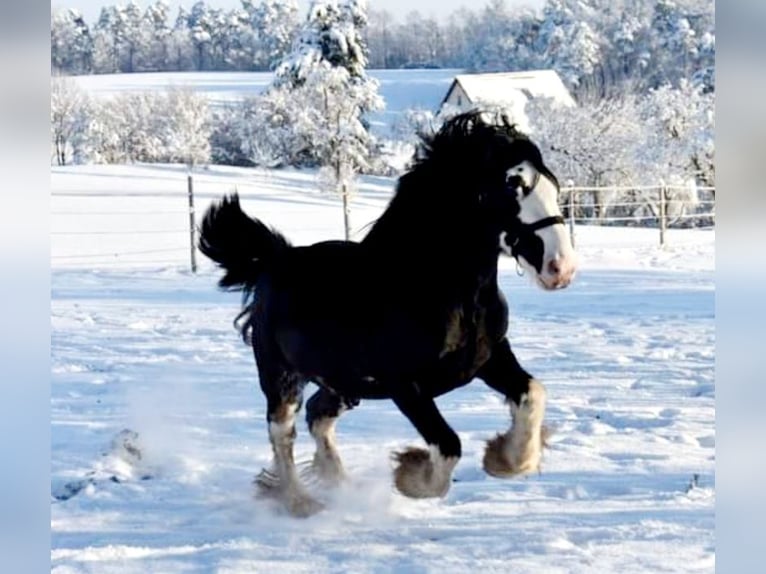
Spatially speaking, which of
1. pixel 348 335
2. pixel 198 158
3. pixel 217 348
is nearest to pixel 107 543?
pixel 348 335

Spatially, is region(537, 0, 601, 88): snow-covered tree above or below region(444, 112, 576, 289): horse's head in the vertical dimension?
above

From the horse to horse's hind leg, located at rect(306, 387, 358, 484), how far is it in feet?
1.02

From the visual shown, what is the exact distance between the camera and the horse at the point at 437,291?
2.22 metres

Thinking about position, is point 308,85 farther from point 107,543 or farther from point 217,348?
point 217,348

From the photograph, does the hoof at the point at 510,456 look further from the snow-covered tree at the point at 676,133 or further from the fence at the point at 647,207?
the snow-covered tree at the point at 676,133

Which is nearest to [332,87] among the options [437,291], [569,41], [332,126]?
[332,126]

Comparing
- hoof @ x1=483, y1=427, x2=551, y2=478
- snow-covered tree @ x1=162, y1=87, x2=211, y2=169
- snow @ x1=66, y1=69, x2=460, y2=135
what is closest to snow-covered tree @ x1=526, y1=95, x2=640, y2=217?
snow @ x1=66, y1=69, x2=460, y2=135

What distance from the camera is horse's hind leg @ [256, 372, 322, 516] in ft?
9.59

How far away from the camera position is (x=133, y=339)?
6.74 m

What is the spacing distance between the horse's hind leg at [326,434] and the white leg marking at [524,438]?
26.4 inches

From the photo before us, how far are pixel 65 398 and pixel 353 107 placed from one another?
240 centimetres

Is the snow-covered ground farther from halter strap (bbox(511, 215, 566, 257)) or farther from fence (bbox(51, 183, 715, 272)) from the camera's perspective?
fence (bbox(51, 183, 715, 272))

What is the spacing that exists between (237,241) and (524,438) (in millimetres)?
1119

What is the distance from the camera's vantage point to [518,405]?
2.54 m
